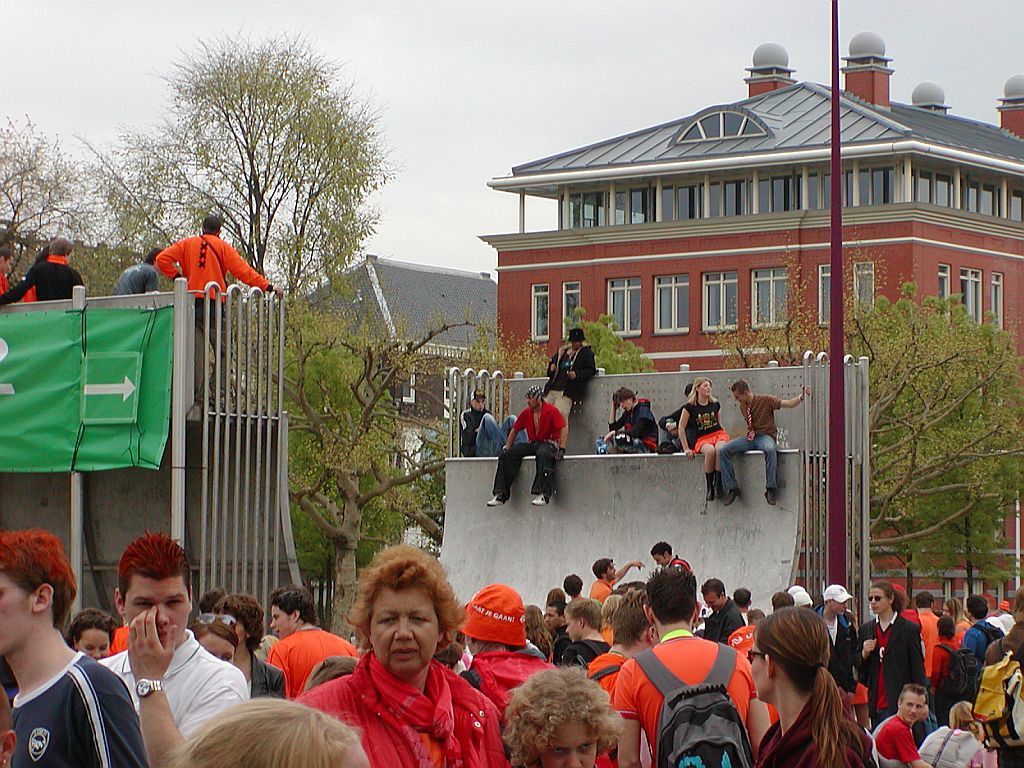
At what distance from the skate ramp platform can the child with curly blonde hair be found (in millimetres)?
15928

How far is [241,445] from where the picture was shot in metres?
19.9

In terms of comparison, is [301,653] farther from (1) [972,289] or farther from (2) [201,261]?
(1) [972,289]

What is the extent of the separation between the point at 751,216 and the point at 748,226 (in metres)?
0.56

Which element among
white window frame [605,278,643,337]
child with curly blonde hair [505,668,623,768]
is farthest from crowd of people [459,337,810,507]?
white window frame [605,278,643,337]

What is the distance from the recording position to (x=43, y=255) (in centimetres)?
2008

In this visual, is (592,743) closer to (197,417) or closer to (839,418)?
(197,417)

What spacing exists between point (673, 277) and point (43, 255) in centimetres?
5479

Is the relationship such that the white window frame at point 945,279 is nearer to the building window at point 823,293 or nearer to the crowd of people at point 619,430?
the building window at point 823,293

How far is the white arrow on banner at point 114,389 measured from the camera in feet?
61.7

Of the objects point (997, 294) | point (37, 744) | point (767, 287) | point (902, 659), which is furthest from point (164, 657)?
point (997, 294)

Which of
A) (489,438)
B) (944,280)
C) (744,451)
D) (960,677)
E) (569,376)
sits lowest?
(960,677)

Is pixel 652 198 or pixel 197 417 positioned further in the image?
pixel 652 198

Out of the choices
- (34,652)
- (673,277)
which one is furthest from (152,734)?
(673,277)

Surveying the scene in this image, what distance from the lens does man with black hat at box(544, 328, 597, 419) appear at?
82.4 feet
